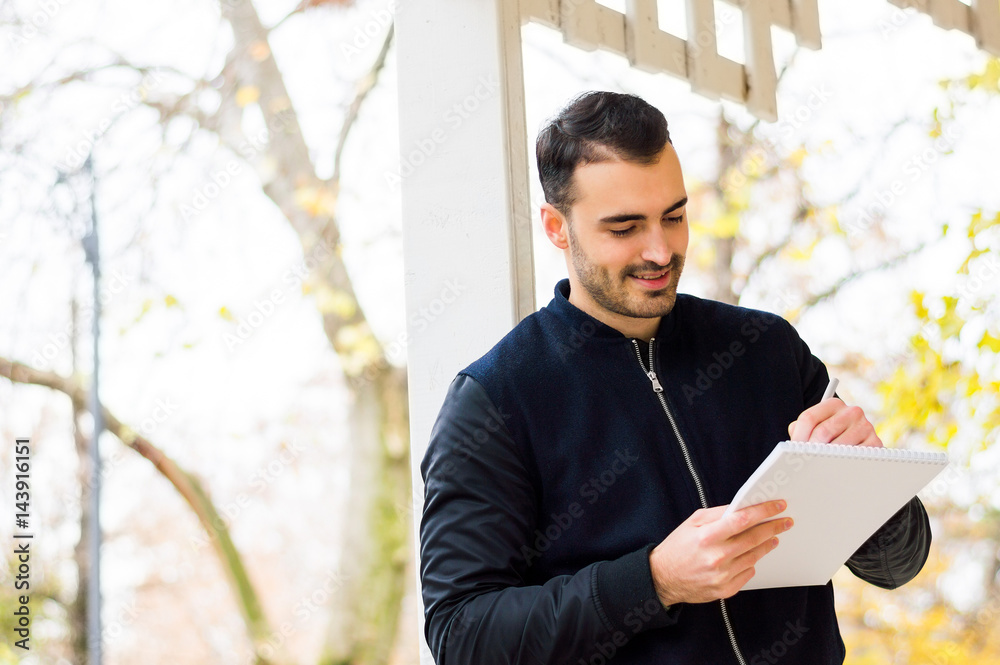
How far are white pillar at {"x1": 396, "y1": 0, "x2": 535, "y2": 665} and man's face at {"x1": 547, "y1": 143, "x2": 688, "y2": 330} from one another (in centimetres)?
18

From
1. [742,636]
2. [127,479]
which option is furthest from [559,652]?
[127,479]

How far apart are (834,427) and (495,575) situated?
457 mm

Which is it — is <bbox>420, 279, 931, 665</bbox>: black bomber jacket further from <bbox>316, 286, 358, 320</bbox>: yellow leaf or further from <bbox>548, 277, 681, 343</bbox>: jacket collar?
<bbox>316, 286, 358, 320</bbox>: yellow leaf

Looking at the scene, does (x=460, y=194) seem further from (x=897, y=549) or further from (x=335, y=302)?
(x=335, y=302)

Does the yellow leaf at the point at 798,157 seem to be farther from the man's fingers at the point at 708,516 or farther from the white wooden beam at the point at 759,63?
the man's fingers at the point at 708,516

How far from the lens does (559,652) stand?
46.2 inches

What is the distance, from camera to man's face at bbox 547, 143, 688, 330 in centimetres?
137

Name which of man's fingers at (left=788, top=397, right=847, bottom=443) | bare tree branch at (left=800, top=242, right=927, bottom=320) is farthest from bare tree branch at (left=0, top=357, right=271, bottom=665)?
man's fingers at (left=788, top=397, right=847, bottom=443)

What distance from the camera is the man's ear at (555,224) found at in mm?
1477

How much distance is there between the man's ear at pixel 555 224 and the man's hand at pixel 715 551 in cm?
52

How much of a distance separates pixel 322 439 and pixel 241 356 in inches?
28.2

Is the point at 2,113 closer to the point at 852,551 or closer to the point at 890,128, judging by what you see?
the point at 890,128

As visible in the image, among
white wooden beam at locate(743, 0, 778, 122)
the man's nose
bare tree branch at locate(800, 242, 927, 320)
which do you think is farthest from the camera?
bare tree branch at locate(800, 242, 927, 320)

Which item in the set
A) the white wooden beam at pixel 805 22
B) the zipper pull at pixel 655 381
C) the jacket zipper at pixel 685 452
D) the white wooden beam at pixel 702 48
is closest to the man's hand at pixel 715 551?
the jacket zipper at pixel 685 452
